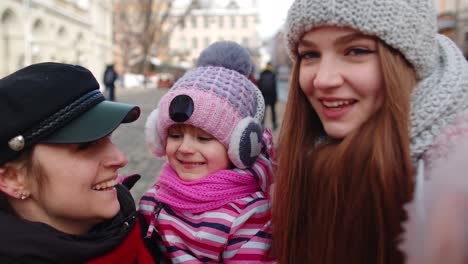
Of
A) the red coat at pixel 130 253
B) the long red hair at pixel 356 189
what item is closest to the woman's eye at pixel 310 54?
the long red hair at pixel 356 189

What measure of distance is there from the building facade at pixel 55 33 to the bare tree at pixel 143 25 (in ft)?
9.94

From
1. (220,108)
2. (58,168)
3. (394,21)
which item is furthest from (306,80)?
(58,168)

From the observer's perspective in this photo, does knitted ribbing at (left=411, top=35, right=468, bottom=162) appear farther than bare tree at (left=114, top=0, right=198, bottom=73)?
No

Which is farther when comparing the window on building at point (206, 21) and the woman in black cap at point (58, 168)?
the window on building at point (206, 21)

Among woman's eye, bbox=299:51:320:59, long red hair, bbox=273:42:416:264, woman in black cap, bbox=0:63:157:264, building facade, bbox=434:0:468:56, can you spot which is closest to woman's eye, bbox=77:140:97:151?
woman in black cap, bbox=0:63:157:264

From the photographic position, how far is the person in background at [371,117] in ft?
4.11

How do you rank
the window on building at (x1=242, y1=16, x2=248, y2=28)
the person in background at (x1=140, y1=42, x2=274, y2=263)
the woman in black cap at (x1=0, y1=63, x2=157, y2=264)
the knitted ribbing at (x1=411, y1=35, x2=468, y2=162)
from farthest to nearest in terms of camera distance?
the window on building at (x1=242, y1=16, x2=248, y2=28) → the person in background at (x1=140, y1=42, x2=274, y2=263) → the woman in black cap at (x1=0, y1=63, x2=157, y2=264) → the knitted ribbing at (x1=411, y1=35, x2=468, y2=162)

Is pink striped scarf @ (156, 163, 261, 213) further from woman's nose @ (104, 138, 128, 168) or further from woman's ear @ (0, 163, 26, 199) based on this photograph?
woman's ear @ (0, 163, 26, 199)

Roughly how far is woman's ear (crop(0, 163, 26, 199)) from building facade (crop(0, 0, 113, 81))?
82.4 ft

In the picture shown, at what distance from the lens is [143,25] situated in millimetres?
43906

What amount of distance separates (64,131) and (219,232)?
0.71 metres

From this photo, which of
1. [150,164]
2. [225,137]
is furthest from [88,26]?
[225,137]

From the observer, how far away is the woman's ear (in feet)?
4.58

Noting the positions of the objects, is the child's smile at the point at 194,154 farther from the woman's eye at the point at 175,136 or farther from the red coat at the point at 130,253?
the red coat at the point at 130,253
